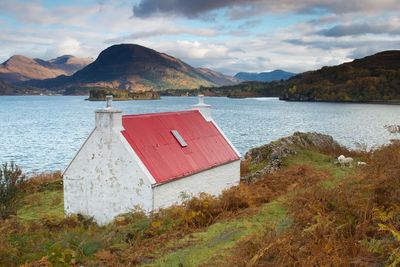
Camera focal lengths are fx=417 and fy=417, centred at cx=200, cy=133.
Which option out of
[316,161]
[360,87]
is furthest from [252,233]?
[360,87]

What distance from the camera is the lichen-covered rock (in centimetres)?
2546

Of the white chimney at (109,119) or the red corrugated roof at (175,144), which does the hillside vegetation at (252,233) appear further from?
the white chimney at (109,119)

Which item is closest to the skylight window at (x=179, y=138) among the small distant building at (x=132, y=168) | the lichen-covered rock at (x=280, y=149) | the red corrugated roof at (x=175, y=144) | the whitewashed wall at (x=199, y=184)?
the small distant building at (x=132, y=168)

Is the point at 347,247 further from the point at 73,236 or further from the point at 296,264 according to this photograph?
the point at 73,236

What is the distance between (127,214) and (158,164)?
2679 mm

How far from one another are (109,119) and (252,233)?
9.18 m

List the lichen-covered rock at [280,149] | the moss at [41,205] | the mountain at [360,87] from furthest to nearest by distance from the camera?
the mountain at [360,87], the lichen-covered rock at [280,149], the moss at [41,205]

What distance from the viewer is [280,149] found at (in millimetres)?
27906

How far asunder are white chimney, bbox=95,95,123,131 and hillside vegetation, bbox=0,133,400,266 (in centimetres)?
394

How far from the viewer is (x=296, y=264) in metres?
7.07

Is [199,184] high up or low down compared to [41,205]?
up

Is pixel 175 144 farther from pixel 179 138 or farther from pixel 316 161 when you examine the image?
pixel 316 161

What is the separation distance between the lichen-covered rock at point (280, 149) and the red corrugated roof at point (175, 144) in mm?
3334

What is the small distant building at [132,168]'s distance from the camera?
55.5 feet
